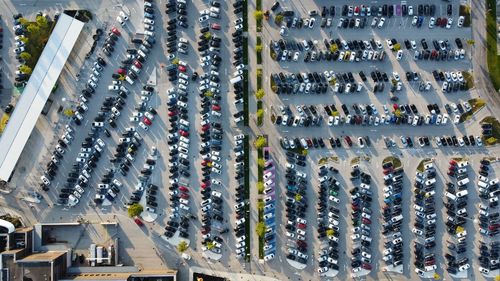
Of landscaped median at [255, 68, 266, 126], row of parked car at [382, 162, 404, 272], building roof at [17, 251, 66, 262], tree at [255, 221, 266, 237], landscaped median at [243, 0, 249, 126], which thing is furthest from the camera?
landscaped median at [243, 0, 249, 126]

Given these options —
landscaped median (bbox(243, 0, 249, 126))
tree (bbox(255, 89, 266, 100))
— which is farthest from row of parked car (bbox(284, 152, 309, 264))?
tree (bbox(255, 89, 266, 100))

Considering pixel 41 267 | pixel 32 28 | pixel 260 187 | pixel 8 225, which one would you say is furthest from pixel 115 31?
pixel 41 267

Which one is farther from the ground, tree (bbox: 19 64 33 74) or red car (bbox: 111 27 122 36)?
red car (bbox: 111 27 122 36)

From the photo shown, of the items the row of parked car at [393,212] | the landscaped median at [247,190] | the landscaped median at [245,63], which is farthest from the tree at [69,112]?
the row of parked car at [393,212]

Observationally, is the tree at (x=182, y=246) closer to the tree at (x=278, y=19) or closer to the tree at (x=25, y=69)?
the tree at (x=25, y=69)

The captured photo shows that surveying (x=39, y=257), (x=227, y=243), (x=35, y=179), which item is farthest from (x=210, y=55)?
(x=39, y=257)

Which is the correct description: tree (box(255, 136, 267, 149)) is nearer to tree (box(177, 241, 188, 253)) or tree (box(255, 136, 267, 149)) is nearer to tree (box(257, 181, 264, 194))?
tree (box(257, 181, 264, 194))

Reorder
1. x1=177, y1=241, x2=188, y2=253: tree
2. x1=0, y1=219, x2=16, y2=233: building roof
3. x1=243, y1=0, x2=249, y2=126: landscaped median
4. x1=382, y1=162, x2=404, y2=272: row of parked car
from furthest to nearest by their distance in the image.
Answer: x1=243, y1=0, x2=249, y2=126: landscaped median → x1=382, y1=162, x2=404, y2=272: row of parked car → x1=177, y1=241, x2=188, y2=253: tree → x1=0, y1=219, x2=16, y2=233: building roof
